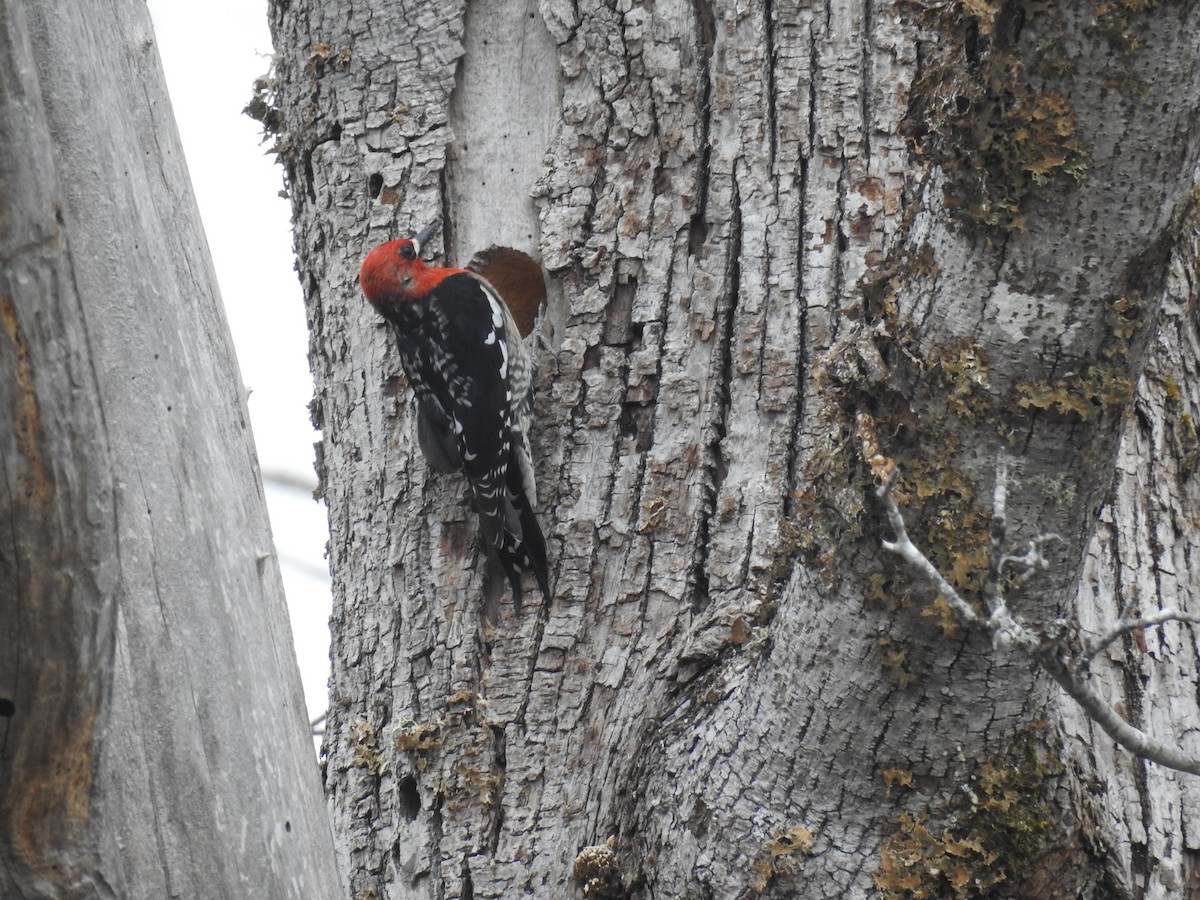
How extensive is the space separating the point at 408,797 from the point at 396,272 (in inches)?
61.6

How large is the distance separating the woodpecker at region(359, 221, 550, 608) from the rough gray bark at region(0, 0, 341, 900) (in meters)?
0.95

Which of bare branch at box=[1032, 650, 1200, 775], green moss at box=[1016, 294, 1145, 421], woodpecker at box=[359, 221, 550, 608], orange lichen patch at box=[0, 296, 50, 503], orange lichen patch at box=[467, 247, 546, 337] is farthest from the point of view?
orange lichen patch at box=[467, 247, 546, 337]

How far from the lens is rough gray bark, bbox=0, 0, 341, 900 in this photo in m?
1.61

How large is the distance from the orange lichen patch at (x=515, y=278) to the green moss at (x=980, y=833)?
5.78 feet

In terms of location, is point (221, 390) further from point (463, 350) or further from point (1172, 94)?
point (463, 350)

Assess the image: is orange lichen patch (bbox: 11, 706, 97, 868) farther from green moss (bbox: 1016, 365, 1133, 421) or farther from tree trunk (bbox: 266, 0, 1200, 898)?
green moss (bbox: 1016, 365, 1133, 421)

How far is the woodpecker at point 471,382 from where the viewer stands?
2943 millimetres

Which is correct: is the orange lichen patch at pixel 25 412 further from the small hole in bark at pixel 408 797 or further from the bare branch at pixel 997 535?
the small hole in bark at pixel 408 797

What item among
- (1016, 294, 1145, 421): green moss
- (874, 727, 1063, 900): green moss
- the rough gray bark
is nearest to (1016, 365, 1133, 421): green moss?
(1016, 294, 1145, 421): green moss

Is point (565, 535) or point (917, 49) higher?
point (917, 49)

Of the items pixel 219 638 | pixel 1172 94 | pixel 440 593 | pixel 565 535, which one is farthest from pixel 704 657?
pixel 1172 94

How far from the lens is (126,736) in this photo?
1.72m

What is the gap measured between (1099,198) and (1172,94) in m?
0.16

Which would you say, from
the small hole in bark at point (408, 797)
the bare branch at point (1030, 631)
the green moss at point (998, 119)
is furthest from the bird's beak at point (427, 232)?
the bare branch at point (1030, 631)
